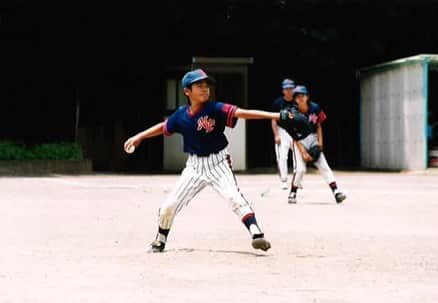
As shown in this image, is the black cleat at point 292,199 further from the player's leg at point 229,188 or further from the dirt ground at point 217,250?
the player's leg at point 229,188

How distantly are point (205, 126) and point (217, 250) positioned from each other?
1.13 metres

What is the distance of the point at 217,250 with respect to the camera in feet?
33.5

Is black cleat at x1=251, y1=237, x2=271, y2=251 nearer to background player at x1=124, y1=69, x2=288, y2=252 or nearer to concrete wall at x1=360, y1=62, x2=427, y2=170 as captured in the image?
background player at x1=124, y1=69, x2=288, y2=252

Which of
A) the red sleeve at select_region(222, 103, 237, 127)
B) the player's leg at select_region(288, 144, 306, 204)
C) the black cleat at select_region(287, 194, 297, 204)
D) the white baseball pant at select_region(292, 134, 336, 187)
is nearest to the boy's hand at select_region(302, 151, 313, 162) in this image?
the white baseball pant at select_region(292, 134, 336, 187)

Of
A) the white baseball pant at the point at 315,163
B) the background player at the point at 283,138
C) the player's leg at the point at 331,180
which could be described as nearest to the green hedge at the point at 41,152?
the background player at the point at 283,138

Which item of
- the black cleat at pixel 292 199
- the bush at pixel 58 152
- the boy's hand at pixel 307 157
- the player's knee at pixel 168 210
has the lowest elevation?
the black cleat at pixel 292 199

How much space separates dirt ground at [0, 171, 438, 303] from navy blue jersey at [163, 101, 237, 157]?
0.94m

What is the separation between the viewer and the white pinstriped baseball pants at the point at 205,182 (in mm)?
10109

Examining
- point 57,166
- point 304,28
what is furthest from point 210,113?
point 304,28

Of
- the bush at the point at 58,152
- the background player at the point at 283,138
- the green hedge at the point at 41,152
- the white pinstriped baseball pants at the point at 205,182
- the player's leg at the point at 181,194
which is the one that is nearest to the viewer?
the white pinstriped baseball pants at the point at 205,182

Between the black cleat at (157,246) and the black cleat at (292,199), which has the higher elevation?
the black cleat at (292,199)

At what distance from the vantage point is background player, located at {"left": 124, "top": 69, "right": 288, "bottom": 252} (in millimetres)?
10039

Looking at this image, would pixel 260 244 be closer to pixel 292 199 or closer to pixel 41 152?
pixel 292 199

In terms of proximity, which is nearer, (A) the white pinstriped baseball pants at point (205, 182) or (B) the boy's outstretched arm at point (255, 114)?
(B) the boy's outstretched arm at point (255, 114)
